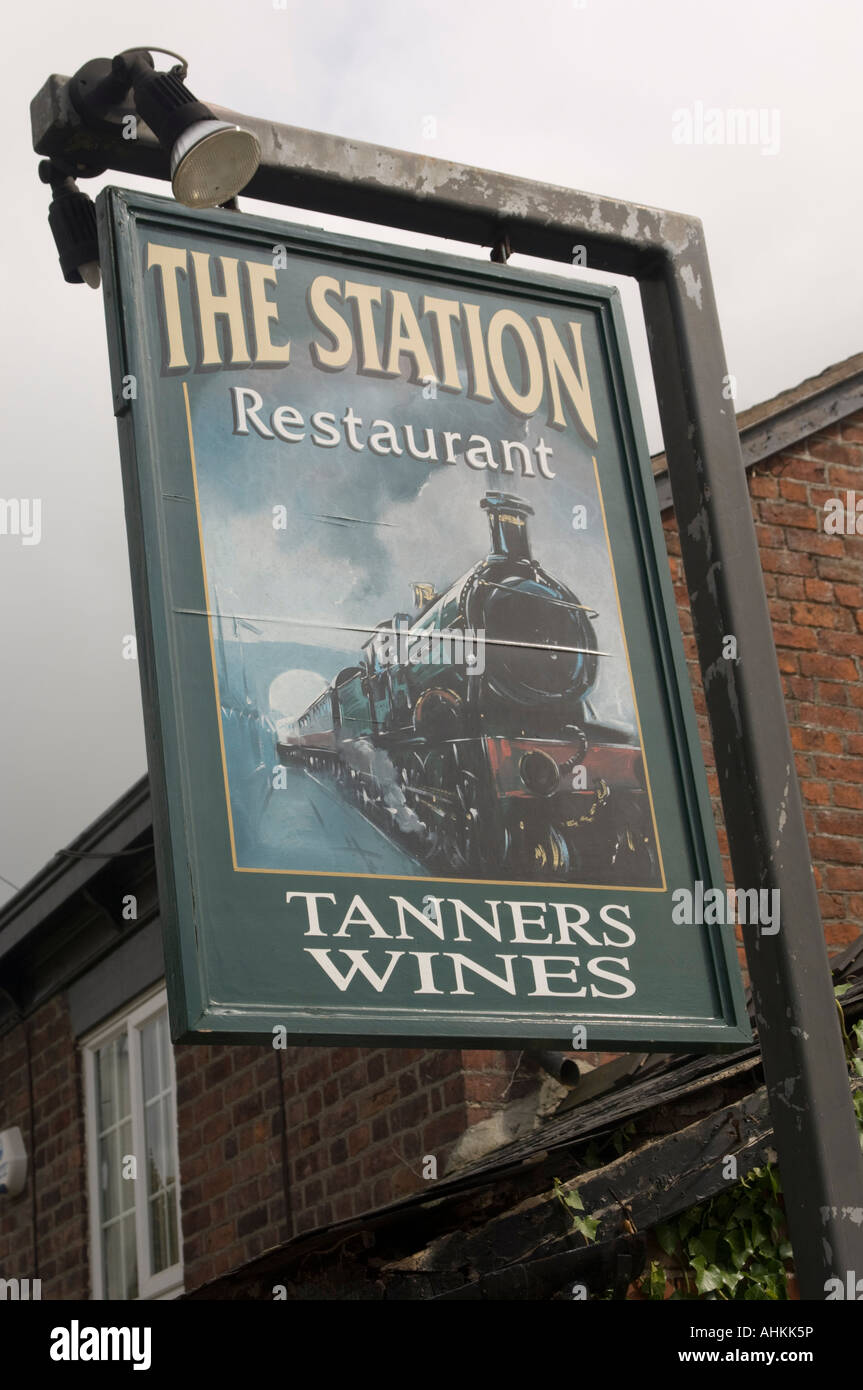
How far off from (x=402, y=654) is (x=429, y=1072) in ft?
11.2

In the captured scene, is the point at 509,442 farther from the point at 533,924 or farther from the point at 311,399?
the point at 533,924

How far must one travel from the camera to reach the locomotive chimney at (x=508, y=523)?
407 centimetres

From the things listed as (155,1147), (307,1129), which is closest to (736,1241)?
(307,1129)

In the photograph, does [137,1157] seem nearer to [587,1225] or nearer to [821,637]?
[821,637]

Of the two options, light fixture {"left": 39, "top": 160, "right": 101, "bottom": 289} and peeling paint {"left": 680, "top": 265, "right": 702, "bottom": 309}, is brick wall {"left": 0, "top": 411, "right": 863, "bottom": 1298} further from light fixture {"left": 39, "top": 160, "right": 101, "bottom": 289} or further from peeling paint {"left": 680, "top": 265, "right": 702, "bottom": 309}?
light fixture {"left": 39, "top": 160, "right": 101, "bottom": 289}

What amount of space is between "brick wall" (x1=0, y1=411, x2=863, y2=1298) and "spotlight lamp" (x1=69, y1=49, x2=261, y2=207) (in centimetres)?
384

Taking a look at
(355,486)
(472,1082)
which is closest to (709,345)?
(355,486)

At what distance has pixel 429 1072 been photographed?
6.80 m

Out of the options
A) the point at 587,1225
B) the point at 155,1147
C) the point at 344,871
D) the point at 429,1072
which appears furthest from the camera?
the point at 155,1147

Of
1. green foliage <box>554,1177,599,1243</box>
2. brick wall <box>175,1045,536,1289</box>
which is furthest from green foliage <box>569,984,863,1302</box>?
brick wall <box>175,1045,536,1289</box>

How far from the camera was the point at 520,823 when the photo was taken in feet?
12.3

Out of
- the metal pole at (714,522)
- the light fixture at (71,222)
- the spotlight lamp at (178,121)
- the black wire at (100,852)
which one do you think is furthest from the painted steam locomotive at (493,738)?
the black wire at (100,852)

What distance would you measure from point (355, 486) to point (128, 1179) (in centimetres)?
Result: 672

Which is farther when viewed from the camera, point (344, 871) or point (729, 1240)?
point (729, 1240)
